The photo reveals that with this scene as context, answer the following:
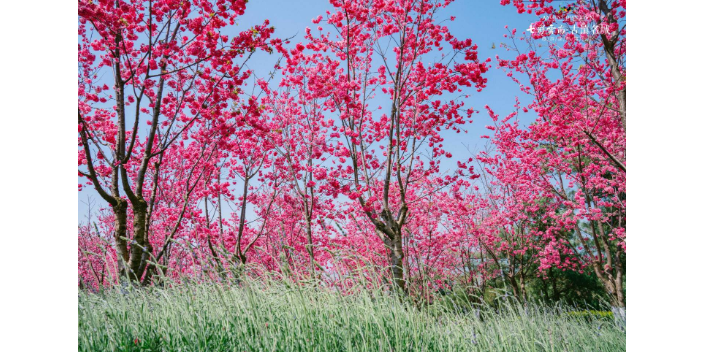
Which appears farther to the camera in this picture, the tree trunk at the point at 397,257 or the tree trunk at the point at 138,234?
the tree trunk at the point at 397,257

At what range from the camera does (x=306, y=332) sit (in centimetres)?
246

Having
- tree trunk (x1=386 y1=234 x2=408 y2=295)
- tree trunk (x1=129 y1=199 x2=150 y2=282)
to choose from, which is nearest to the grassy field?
tree trunk (x1=129 y1=199 x2=150 y2=282)

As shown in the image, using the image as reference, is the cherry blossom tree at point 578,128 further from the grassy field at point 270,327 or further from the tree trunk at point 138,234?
the tree trunk at point 138,234

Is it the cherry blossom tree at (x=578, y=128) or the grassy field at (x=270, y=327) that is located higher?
the cherry blossom tree at (x=578, y=128)

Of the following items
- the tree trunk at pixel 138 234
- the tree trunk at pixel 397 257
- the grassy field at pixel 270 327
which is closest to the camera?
the grassy field at pixel 270 327

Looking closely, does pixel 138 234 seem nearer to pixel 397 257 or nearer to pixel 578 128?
pixel 397 257

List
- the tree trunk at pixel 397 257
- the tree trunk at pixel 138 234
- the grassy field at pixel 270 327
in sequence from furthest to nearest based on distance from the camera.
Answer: the tree trunk at pixel 397 257, the tree trunk at pixel 138 234, the grassy field at pixel 270 327

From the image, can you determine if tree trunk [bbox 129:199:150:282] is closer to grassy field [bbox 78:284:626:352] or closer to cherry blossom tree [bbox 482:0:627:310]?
grassy field [bbox 78:284:626:352]

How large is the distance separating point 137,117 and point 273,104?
156 inches

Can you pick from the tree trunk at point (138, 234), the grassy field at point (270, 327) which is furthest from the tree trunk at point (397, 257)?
the tree trunk at point (138, 234)

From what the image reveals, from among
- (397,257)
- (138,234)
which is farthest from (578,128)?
(138,234)
